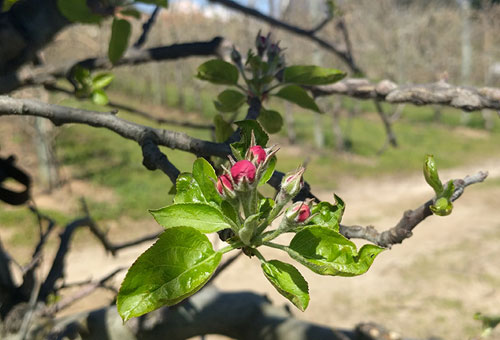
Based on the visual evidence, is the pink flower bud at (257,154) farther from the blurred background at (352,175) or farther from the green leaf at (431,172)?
the green leaf at (431,172)

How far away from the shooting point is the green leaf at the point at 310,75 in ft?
3.31

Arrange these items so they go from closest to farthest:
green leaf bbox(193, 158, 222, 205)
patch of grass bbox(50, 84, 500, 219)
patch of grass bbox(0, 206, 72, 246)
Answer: green leaf bbox(193, 158, 222, 205) → patch of grass bbox(0, 206, 72, 246) → patch of grass bbox(50, 84, 500, 219)

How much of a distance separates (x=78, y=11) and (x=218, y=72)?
0.47m

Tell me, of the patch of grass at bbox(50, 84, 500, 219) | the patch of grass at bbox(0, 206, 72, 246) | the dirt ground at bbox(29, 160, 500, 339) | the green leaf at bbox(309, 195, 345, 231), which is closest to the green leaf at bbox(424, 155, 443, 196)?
the green leaf at bbox(309, 195, 345, 231)

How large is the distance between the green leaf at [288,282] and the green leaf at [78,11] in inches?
35.7

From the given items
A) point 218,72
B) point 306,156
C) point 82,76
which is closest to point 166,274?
point 218,72

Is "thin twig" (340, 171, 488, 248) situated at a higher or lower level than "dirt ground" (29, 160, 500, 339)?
lower

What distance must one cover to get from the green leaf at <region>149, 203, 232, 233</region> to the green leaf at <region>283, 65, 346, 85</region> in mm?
498

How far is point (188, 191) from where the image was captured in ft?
2.20

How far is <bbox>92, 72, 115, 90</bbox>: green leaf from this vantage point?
4.14ft

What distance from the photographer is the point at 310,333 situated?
1.35m

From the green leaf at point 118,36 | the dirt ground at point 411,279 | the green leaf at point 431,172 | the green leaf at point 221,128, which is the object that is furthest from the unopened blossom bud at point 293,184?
the dirt ground at point 411,279

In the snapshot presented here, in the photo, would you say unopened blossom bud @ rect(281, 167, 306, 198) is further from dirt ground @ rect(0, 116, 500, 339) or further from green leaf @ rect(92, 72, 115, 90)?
dirt ground @ rect(0, 116, 500, 339)

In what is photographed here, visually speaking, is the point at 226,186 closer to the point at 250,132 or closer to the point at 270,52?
the point at 250,132
